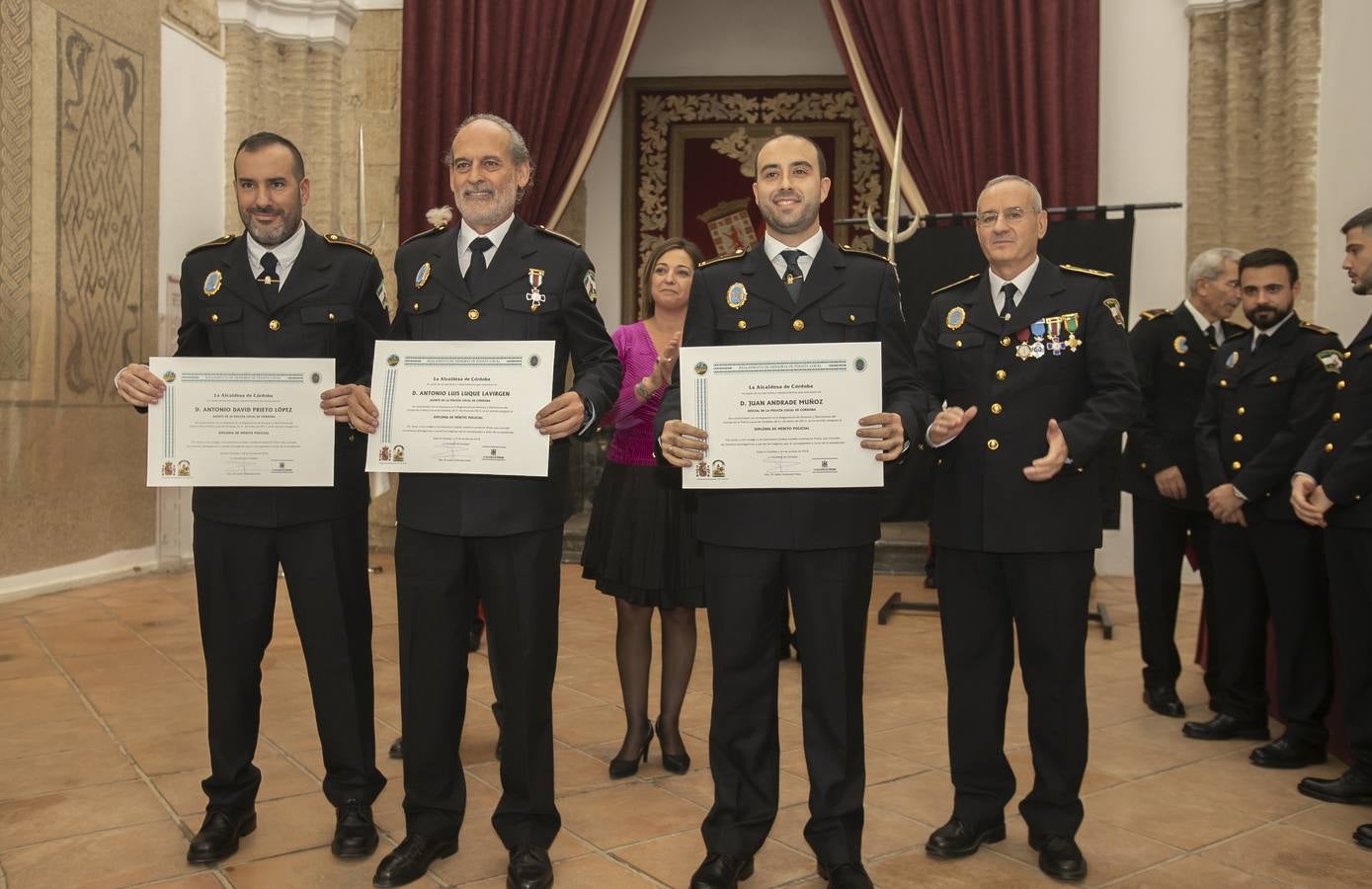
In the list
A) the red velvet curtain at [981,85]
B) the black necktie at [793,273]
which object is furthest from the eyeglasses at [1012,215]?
the red velvet curtain at [981,85]

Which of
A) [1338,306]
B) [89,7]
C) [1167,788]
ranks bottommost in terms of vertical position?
[1167,788]

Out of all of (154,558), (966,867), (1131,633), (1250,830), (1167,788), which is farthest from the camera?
(154,558)

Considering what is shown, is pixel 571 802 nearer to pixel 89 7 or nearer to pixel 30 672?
pixel 30 672

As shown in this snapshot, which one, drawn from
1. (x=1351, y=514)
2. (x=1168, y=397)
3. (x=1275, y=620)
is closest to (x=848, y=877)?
(x=1351, y=514)

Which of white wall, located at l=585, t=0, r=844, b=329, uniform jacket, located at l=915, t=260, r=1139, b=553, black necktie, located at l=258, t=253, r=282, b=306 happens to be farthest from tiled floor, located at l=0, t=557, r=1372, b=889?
white wall, located at l=585, t=0, r=844, b=329

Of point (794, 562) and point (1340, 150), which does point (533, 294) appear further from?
point (1340, 150)

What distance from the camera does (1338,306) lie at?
586cm

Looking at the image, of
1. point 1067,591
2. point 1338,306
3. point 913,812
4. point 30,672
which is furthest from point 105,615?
point 1338,306

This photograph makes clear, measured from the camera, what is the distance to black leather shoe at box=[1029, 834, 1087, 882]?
262 centimetres

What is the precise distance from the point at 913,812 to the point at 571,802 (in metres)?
0.97

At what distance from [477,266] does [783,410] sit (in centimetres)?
79

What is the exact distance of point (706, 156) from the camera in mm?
8656

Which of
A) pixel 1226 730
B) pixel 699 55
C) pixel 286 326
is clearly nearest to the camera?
pixel 286 326

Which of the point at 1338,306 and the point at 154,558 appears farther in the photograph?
the point at 154,558
